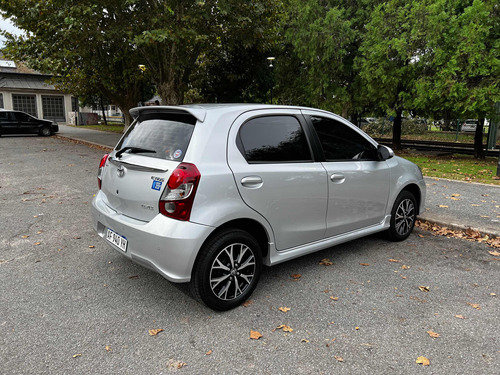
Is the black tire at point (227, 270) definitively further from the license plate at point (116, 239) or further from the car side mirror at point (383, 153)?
the car side mirror at point (383, 153)

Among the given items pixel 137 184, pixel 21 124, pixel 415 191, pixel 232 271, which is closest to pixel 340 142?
pixel 415 191

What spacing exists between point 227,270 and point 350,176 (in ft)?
5.82

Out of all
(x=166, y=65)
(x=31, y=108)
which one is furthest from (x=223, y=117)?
(x=31, y=108)

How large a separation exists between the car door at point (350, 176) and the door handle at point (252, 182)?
3.07ft

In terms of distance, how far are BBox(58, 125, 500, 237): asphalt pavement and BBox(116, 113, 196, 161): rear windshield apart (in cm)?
429

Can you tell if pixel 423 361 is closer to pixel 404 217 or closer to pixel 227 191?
pixel 227 191

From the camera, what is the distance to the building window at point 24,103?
40831mm

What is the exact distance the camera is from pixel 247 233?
3.39 metres

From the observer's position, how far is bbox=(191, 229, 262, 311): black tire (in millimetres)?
3154

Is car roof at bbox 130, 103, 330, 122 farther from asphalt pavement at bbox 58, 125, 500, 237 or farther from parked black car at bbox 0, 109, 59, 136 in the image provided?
parked black car at bbox 0, 109, 59, 136

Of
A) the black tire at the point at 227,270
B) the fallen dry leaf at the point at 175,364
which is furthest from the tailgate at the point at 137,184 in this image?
the fallen dry leaf at the point at 175,364

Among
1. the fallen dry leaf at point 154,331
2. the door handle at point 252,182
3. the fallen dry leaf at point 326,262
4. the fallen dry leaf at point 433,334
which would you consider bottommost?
the fallen dry leaf at point 433,334

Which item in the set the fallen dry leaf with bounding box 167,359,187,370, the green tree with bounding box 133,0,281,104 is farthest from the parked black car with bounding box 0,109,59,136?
the fallen dry leaf with bounding box 167,359,187,370

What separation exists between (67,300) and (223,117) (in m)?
2.17
